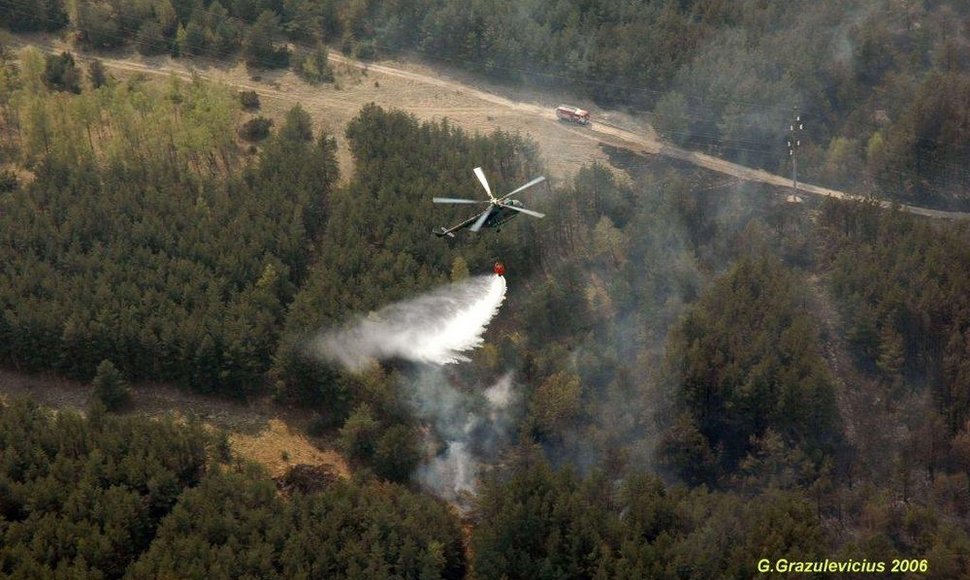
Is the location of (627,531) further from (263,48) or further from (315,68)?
(263,48)

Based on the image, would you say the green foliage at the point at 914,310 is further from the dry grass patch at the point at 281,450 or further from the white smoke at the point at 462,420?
the dry grass patch at the point at 281,450

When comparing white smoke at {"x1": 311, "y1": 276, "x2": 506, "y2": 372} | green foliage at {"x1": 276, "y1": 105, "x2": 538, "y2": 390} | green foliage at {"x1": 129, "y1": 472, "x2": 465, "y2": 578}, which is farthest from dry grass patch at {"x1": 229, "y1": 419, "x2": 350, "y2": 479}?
white smoke at {"x1": 311, "y1": 276, "x2": 506, "y2": 372}

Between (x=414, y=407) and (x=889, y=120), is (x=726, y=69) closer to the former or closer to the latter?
(x=889, y=120)

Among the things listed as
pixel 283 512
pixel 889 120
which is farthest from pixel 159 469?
pixel 889 120

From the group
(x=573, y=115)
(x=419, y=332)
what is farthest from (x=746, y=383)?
(x=573, y=115)

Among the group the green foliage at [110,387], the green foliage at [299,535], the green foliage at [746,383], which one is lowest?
the green foliage at [299,535]

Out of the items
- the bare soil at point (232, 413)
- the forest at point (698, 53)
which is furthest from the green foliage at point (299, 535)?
the forest at point (698, 53)

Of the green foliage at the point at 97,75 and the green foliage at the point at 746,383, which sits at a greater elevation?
the green foliage at the point at 97,75
